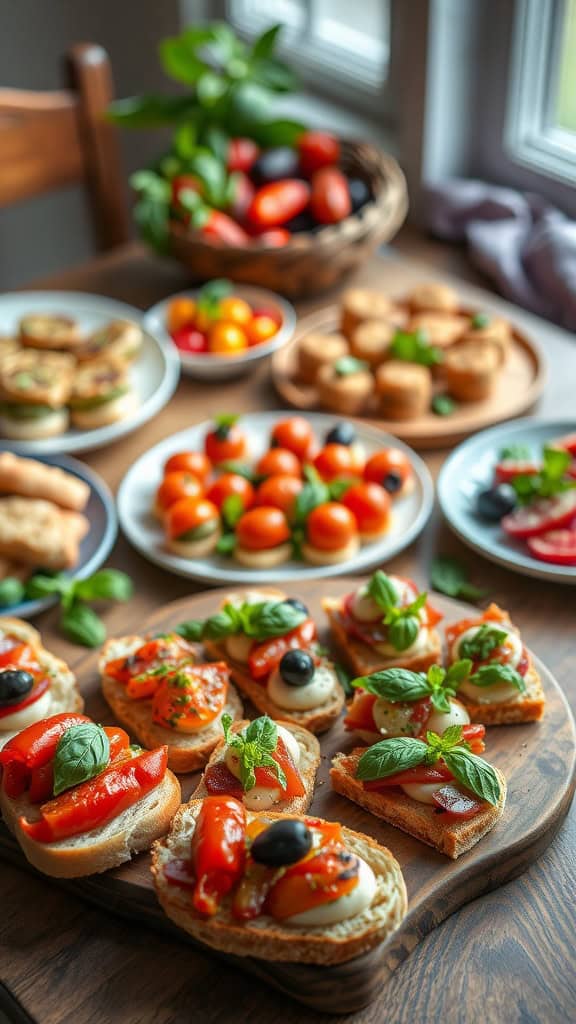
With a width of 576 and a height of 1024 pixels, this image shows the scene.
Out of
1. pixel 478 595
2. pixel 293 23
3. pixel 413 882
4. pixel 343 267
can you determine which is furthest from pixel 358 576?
pixel 293 23

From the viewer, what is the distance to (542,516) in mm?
2242

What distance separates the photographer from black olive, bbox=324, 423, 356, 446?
2439mm

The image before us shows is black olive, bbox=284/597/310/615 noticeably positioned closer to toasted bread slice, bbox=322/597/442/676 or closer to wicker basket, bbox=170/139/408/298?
toasted bread slice, bbox=322/597/442/676

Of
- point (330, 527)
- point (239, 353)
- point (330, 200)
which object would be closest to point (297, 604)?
point (330, 527)

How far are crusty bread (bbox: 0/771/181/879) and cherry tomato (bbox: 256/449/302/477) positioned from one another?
2.88ft

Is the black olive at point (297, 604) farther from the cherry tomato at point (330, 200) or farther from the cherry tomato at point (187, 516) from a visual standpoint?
the cherry tomato at point (330, 200)

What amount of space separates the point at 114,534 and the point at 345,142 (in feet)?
5.44

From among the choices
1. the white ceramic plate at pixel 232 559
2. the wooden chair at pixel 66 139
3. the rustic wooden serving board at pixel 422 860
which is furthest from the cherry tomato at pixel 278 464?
the wooden chair at pixel 66 139

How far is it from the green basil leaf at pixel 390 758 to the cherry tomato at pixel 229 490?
806mm

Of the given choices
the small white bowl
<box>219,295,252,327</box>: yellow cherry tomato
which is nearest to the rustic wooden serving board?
the small white bowl

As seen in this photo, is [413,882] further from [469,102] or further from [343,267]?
[469,102]

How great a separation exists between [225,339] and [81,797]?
1546 millimetres

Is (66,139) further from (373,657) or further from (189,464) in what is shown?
(373,657)

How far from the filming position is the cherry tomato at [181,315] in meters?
2.94
